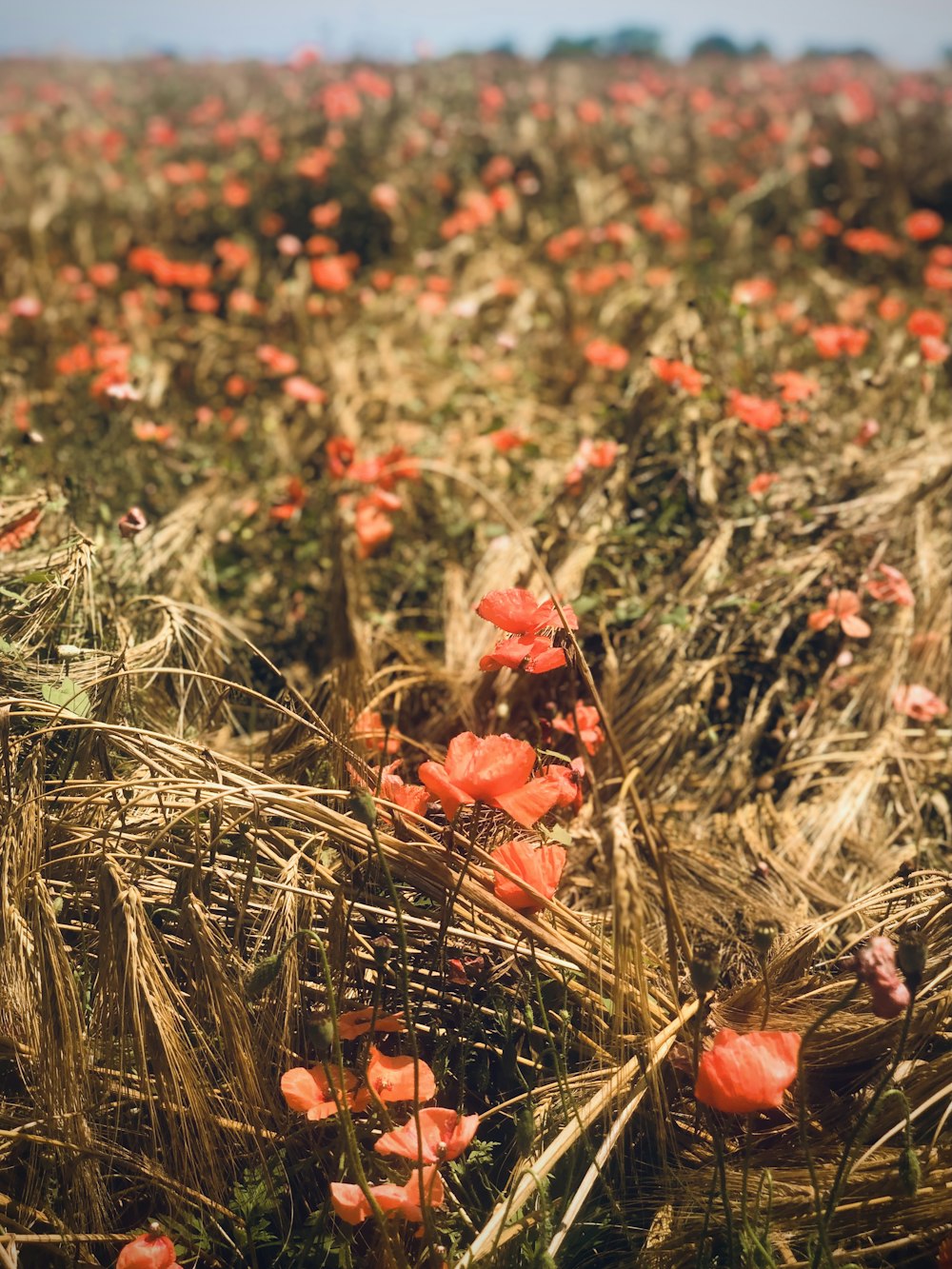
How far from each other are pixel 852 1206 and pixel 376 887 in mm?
601

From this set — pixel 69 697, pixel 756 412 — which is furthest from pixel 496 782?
pixel 756 412

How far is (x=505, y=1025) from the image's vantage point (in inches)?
48.5

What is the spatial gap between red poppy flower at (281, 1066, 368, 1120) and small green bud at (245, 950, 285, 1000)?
92 mm

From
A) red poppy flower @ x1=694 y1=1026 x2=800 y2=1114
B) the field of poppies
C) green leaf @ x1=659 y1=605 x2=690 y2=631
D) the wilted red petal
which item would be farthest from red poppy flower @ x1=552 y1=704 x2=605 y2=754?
the wilted red petal

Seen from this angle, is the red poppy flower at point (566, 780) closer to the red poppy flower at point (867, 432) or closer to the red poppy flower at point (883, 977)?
the red poppy flower at point (883, 977)

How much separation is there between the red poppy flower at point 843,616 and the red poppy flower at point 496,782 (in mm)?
935

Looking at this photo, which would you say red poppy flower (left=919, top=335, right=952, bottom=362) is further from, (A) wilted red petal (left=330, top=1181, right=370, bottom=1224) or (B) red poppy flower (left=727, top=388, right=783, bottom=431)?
(A) wilted red petal (left=330, top=1181, right=370, bottom=1224)

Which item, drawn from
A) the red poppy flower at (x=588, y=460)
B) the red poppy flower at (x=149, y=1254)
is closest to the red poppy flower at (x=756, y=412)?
the red poppy flower at (x=588, y=460)

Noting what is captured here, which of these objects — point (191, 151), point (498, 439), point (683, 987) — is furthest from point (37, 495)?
point (191, 151)

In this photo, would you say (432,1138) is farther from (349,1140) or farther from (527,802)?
(527,802)

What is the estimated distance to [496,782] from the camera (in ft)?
3.52

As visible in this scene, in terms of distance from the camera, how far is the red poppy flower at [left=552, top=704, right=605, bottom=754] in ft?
5.17

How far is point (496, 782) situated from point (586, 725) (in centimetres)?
54

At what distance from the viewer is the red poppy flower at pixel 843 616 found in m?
1.82
